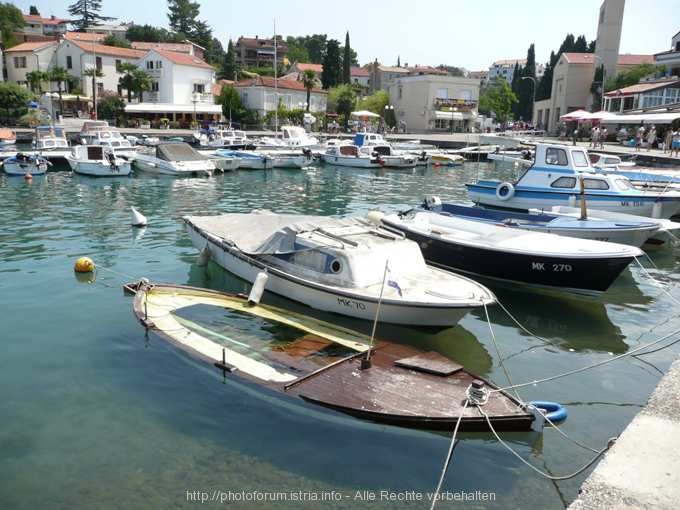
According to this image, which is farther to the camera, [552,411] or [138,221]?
[138,221]

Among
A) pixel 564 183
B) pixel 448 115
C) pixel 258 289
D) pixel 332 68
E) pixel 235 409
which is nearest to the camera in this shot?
pixel 235 409

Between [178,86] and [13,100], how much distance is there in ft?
66.6

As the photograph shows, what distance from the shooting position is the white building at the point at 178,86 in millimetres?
76500

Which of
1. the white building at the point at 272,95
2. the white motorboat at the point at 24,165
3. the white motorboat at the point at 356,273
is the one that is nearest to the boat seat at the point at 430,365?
the white motorboat at the point at 356,273

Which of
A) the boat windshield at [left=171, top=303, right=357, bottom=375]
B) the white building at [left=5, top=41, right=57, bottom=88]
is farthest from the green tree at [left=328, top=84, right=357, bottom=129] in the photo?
the boat windshield at [left=171, top=303, right=357, bottom=375]

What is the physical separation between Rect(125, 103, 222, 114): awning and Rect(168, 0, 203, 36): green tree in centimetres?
5979

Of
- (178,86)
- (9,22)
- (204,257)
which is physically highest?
(9,22)

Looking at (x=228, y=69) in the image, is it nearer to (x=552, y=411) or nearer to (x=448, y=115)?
(x=448, y=115)

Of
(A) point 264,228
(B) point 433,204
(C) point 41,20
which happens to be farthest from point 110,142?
(C) point 41,20

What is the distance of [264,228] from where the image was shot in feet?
55.3

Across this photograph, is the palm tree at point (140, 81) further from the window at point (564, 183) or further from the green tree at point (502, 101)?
the window at point (564, 183)

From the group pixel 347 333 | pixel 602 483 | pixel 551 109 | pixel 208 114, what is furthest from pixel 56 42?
pixel 602 483

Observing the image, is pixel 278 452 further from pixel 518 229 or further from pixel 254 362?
pixel 518 229

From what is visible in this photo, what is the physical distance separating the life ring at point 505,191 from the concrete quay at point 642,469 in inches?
739
